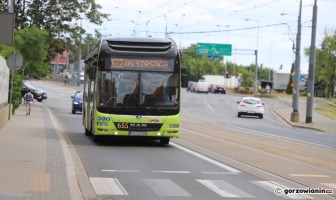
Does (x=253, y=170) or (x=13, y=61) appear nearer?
(x=253, y=170)

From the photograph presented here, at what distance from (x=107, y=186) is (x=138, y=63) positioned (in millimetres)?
8852

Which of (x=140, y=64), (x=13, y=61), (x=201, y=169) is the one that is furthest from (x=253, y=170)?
(x=13, y=61)

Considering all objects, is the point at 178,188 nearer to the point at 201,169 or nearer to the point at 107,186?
the point at 107,186

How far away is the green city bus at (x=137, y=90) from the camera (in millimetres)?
19844

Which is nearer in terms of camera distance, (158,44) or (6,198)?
(6,198)

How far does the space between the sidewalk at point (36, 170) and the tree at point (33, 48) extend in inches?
1034

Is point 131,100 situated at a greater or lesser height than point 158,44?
lesser

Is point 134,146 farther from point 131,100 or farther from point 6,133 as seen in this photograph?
point 6,133

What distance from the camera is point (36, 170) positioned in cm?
1309

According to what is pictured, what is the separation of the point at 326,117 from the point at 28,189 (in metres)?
46.2

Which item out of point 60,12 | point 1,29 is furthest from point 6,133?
point 60,12

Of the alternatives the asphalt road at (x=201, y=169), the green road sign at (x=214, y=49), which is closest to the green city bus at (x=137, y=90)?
the asphalt road at (x=201, y=169)

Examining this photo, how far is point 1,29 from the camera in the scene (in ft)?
52.3

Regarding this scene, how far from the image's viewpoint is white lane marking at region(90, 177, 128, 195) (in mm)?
10969
